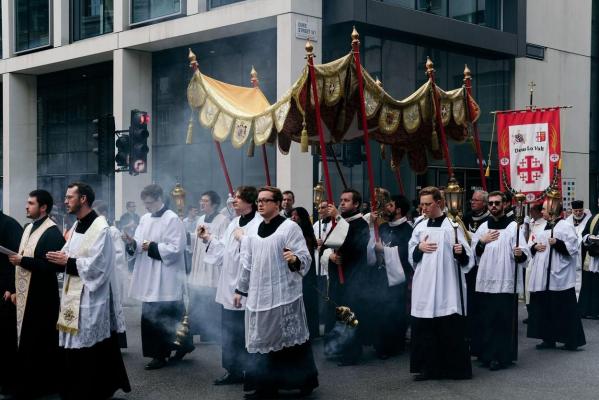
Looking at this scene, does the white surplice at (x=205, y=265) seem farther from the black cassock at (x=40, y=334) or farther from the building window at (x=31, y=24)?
the building window at (x=31, y=24)

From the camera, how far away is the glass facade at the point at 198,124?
16.9 m

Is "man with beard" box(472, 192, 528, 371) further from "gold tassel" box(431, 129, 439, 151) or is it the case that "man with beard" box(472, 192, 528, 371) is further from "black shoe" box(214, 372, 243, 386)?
"black shoe" box(214, 372, 243, 386)

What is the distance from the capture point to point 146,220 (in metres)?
8.39

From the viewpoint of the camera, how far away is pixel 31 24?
891 inches

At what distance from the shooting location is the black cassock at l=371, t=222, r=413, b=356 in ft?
29.0

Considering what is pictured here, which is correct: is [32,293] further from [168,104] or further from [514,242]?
[168,104]

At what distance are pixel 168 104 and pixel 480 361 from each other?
12476 millimetres

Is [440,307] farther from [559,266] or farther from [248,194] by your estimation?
[559,266]

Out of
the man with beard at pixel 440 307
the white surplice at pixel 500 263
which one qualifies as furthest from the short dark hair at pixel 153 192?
the white surplice at pixel 500 263

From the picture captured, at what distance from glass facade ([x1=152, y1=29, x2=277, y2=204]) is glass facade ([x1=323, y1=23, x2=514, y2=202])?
4.56ft

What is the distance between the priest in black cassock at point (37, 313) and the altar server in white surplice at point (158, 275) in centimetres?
127

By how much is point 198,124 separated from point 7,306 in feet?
39.8

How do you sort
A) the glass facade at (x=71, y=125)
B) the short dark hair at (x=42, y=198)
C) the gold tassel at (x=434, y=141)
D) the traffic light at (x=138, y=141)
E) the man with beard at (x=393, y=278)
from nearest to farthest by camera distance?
the short dark hair at (x=42, y=198) → the man with beard at (x=393, y=278) → the gold tassel at (x=434, y=141) → the traffic light at (x=138, y=141) → the glass facade at (x=71, y=125)

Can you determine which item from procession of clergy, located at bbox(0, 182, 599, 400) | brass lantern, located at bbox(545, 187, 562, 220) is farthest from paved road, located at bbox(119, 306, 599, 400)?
brass lantern, located at bbox(545, 187, 562, 220)
